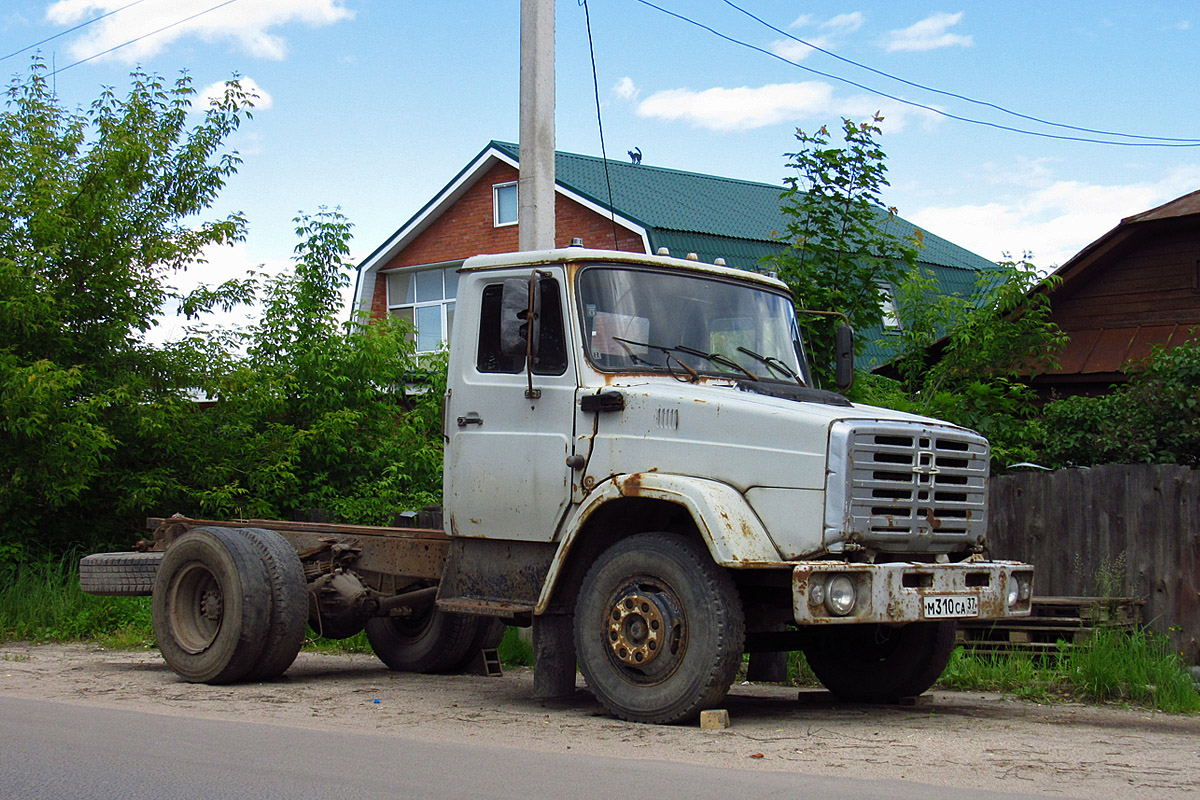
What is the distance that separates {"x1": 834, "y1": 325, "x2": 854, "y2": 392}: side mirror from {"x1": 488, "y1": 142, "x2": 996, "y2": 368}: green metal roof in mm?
15237

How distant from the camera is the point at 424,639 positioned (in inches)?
411

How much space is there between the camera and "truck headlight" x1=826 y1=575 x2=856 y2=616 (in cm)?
692

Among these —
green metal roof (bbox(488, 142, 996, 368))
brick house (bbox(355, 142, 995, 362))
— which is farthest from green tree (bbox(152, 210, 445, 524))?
brick house (bbox(355, 142, 995, 362))

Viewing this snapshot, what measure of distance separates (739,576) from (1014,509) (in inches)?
164

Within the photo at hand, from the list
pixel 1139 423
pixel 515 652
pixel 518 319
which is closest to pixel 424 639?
pixel 515 652

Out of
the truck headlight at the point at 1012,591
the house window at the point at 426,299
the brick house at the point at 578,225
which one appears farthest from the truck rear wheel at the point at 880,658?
the house window at the point at 426,299

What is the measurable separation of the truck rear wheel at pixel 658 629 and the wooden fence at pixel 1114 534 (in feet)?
13.6

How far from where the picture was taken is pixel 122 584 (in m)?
10.2

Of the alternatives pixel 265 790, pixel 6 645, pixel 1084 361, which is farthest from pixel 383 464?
pixel 1084 361

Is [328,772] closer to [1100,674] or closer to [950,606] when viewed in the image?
[950,606]

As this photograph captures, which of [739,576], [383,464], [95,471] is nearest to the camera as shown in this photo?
[739,576]

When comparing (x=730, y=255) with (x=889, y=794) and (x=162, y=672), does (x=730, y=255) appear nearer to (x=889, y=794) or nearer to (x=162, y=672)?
(x=162, y=672)

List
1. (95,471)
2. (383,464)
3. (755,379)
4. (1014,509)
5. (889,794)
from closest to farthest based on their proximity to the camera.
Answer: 1. (889,794)
2. (755,379)
3. (1014,509)
4. (95,471)
5. (383,464)

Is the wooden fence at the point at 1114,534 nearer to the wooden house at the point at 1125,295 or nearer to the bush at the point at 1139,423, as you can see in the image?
the bush at the point at 1139,423
